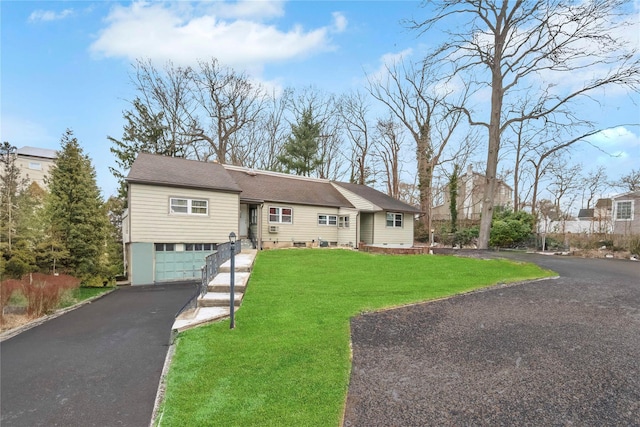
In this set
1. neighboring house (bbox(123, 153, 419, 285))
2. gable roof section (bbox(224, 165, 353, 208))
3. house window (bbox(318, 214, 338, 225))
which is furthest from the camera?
house window (bbox(318, 214, 338, 225))

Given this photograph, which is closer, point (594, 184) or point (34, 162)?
point (594, 184)

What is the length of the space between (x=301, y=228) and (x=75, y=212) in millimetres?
10969

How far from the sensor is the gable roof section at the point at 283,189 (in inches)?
721

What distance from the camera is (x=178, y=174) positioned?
15.6m

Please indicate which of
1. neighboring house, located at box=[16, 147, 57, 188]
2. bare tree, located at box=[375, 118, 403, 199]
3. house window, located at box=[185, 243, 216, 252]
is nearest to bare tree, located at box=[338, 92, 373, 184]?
bare tree, located at box=[375, 118, 403, 199]

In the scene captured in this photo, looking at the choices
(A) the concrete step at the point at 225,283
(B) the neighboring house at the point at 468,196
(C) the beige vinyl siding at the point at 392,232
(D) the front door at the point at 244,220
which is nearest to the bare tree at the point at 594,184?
(B) the neighboring house at the point at 468,196

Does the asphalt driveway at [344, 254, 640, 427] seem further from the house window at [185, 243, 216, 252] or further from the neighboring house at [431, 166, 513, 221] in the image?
the neighboring house at [431, 166, 513, 221]

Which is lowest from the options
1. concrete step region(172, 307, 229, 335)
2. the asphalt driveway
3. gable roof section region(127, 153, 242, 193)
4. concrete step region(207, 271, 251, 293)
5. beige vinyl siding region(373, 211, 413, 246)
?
concrete step region(172, 307, 229, 335)

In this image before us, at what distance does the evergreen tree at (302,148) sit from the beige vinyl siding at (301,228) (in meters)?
11.3

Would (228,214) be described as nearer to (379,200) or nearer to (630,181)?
(379,200)

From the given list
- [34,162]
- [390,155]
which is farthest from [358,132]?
[34,162]

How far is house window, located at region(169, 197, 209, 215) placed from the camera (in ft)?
48.5

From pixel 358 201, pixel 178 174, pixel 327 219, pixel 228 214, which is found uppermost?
pixel 178 174

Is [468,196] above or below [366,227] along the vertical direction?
above
